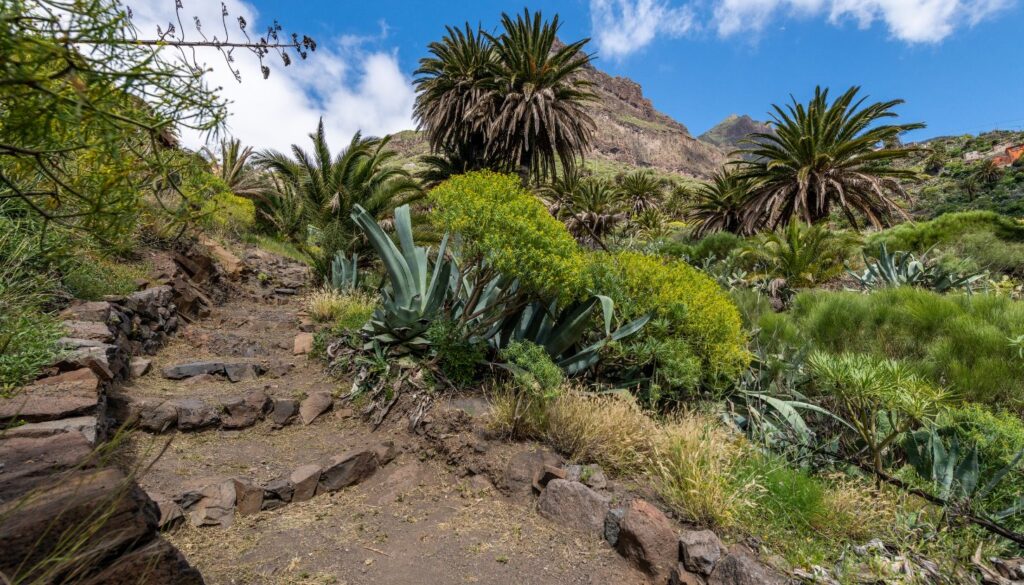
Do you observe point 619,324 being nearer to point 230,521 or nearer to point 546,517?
point 546,517

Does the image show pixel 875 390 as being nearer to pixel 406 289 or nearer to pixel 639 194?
pixel 406 289

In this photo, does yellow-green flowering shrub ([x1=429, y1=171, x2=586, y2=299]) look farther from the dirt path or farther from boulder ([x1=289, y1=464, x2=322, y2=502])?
boulder ([x1=289, y1=464, x2=322, y2=502])

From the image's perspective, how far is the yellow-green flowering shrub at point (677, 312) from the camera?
455 centimetres

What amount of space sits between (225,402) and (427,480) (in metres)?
2.29

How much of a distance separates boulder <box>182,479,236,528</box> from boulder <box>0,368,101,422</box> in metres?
0.93

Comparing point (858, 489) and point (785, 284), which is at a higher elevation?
point (785, 284)

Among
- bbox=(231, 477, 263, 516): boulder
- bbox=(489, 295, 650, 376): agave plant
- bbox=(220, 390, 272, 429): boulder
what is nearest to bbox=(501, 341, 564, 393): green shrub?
bbox=(489, 295, 650, 376): agave plant

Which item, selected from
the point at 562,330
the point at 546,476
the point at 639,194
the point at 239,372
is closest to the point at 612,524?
the point at 546,476

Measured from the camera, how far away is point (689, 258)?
1241 centimetres

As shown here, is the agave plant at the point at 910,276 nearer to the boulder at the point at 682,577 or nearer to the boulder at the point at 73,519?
the boulder at the point at 682,577

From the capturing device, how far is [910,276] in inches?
314

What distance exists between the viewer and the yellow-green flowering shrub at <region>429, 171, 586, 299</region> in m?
4.11

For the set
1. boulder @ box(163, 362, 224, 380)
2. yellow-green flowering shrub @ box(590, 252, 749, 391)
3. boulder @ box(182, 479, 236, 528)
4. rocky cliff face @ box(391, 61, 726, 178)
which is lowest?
boulder @ box(182, 479, 236, 528)

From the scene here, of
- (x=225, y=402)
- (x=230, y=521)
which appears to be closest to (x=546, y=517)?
(x=230, y=521)
